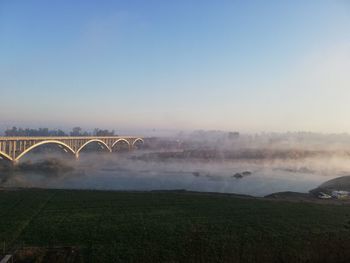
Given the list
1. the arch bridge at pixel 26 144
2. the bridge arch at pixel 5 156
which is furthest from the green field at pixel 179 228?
the arch bridge at pixel 26 144

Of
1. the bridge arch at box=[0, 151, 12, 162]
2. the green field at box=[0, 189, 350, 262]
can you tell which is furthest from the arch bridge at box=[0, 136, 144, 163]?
the green field at box=[0, 189, 350, 262]

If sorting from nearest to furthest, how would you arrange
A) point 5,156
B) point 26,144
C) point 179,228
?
point 179,228 < point 5,156 < point 26,144

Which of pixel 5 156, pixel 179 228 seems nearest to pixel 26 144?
pixel 5 156

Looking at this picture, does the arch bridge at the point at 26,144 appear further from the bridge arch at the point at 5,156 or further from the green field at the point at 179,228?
the green field at the point at 179,228

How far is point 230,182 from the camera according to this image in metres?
50.7

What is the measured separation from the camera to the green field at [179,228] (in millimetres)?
16109

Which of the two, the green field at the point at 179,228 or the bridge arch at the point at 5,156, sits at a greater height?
the bridge arch at the point at 5,156

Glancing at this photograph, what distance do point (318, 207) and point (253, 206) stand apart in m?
5.82

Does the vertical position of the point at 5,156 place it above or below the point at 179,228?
above

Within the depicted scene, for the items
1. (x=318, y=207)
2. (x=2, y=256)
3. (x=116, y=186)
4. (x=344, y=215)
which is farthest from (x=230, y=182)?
(x=2, y=256)

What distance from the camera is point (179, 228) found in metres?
19.5

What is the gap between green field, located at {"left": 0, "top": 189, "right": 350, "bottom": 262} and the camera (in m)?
16.1

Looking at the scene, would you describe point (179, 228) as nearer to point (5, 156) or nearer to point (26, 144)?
point (5, 156)

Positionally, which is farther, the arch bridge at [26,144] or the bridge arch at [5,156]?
the arch bridge at [26,144]
